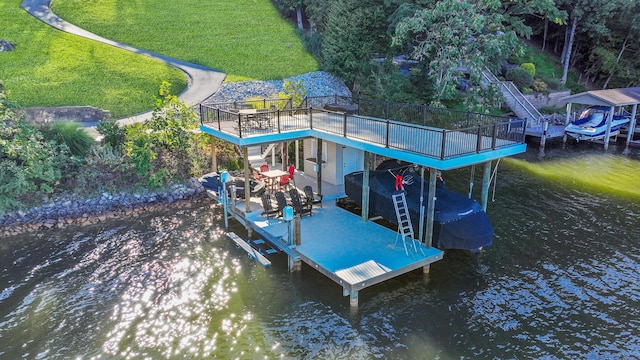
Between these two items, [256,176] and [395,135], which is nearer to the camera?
[395,135]

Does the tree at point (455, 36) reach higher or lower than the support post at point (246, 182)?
→ higher

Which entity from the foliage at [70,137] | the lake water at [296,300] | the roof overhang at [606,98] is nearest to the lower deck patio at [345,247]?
the lake water at [296,300]

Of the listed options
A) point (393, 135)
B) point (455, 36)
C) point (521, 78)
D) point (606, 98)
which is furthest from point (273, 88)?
point (606, 98)

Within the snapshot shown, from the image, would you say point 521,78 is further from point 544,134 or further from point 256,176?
point 256,176

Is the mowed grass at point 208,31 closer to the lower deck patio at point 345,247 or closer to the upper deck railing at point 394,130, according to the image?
the upper deck railing at point 394,130

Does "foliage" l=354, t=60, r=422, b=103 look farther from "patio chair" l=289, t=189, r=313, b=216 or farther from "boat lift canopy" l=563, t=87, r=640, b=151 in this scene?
"patio chair" l=289, t=189, r=313, b=216

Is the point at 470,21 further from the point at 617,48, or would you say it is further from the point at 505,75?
the point at 617,48

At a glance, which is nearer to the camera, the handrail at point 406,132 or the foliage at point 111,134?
the handrail at point 406,132
